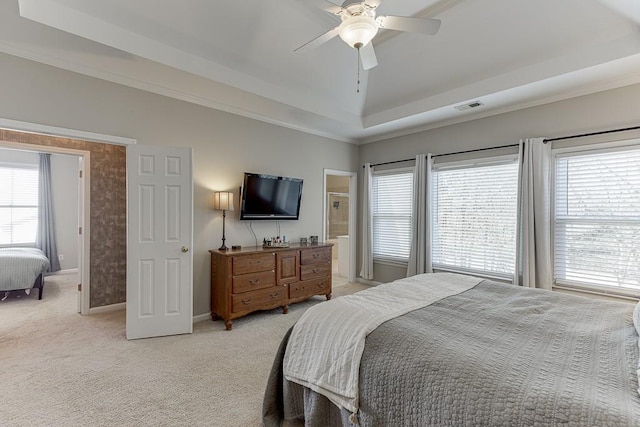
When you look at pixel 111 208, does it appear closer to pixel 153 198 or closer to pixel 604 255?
pixel 153 198

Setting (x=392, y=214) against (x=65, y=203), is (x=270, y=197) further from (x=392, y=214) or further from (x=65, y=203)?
(x=65, y=203)

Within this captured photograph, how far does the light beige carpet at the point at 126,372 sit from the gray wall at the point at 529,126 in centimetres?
315

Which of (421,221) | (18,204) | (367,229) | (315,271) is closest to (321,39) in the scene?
(315,271)

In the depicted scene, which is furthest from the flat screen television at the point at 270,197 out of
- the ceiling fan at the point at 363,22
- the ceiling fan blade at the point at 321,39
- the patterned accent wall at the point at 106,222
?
the ceiling fan at the point at 363,22

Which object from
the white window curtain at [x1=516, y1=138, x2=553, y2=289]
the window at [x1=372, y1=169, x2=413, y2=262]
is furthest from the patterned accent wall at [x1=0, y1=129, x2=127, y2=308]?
the white window curtain at [x1=516, y1=138, x2=553, y2=289]

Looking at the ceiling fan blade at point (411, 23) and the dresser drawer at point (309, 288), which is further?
the dresser drawer at point (309, 288)

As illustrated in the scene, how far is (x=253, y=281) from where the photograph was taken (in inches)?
149

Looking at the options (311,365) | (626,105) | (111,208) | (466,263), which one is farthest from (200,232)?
(626,105)

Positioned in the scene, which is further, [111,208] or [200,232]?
[111,208]

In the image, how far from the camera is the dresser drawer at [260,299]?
144 inches

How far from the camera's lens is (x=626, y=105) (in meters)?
3.24

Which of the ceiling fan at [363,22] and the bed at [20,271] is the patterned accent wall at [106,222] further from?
the ceiling fan at [363,22]

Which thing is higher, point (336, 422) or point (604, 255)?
point (604, 255)

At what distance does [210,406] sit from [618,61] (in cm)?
456
